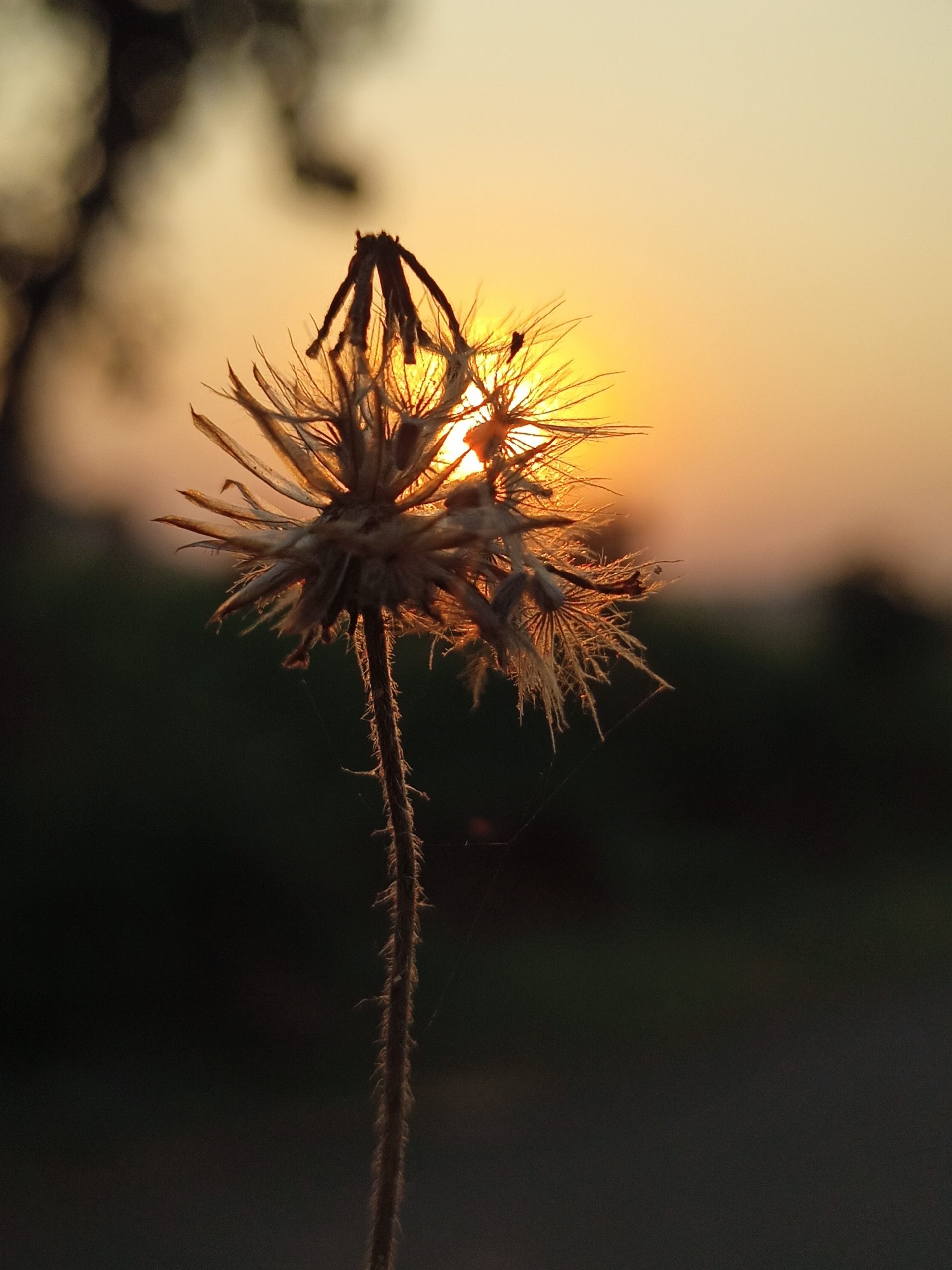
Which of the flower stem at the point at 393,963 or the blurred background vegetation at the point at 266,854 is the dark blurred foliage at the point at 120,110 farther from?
the flower stem at the point at 393,963

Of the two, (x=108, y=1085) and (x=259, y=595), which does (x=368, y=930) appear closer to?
(x=108, y=1085)

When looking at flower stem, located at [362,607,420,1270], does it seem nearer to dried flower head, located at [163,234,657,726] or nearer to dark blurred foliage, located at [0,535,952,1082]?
dried flower head, located at [163,234,657,726]

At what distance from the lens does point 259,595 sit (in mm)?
1685

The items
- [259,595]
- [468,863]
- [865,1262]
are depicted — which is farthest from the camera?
[468,863]

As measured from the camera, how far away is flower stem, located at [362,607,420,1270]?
163cm

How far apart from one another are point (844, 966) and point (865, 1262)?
12.1ft

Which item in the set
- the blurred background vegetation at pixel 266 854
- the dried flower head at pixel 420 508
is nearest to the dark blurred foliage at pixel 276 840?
the blurred background vegetation at pixel 266 854

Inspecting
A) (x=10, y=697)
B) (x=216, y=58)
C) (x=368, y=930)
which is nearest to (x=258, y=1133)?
(x=368, y=930)

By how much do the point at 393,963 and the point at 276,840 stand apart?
6.55 meters

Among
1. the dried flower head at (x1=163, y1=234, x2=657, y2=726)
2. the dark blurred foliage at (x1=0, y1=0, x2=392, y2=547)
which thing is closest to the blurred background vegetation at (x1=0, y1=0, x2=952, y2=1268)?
the dark blurred foliage at (x1=0, y1=0, x2=392, y2=547)

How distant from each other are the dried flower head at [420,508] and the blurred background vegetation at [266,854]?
4207 mm

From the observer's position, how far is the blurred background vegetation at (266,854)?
7246 millimetres

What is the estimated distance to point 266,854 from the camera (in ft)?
26.1

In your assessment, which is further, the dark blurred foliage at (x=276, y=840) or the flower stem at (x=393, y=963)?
the dark blurred foliage at (x=276, y=840)
